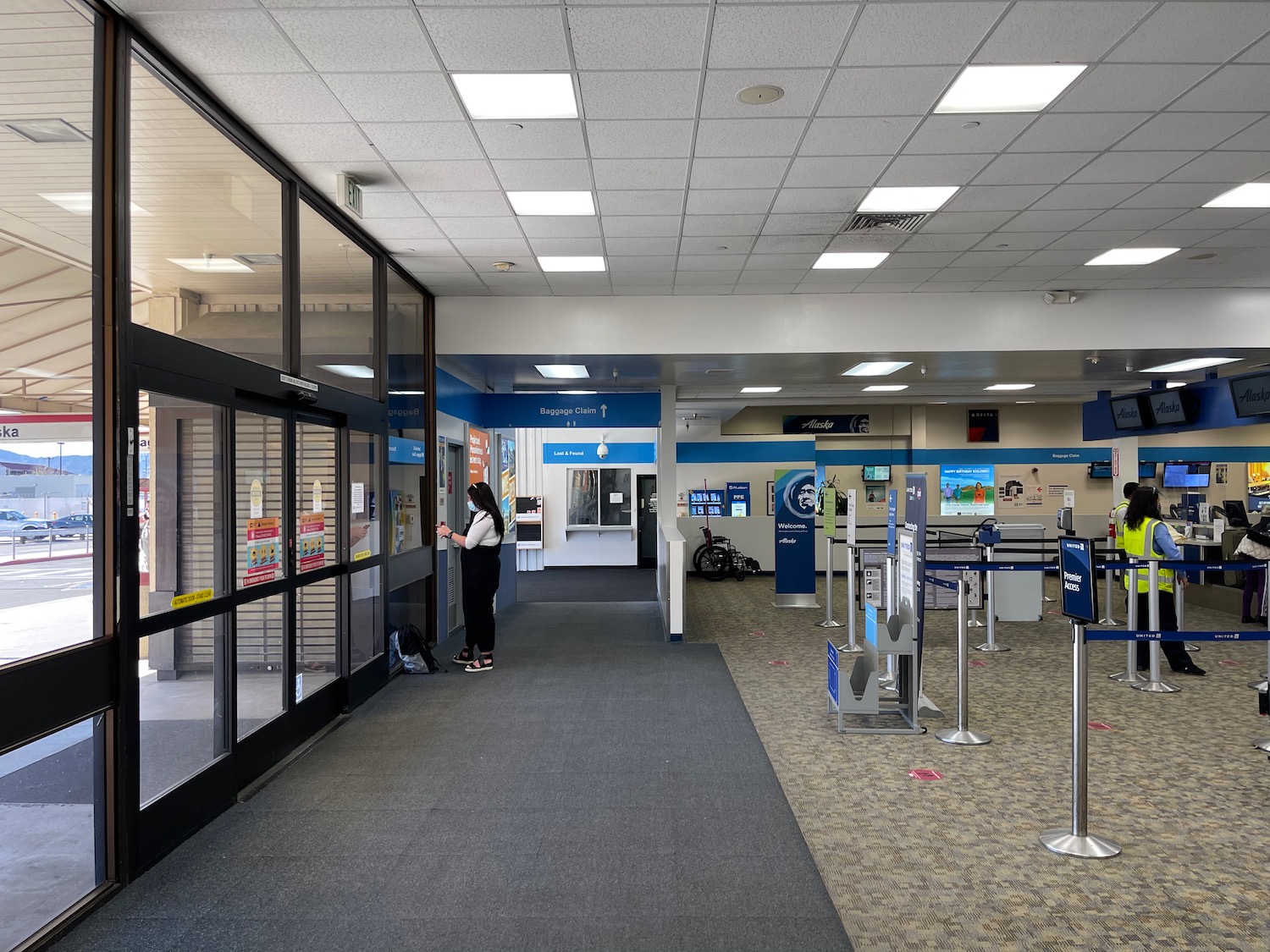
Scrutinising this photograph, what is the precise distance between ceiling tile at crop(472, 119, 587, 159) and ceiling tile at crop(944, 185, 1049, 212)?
7.73ft

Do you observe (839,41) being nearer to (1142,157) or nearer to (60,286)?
(1142,157)

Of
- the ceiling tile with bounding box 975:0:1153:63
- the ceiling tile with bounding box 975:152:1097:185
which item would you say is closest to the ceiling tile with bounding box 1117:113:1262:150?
the ceiling tile with bounding box 975:152:1097:185

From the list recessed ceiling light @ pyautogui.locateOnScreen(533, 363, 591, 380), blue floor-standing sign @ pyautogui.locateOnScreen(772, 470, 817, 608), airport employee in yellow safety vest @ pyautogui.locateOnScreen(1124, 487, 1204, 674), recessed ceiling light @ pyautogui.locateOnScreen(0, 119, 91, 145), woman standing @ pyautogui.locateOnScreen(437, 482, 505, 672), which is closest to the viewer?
recessed ceiling light @ pyautogui.locateOnScreen(0, 119, 91, 145)

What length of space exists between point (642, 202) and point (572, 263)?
58.8 inches

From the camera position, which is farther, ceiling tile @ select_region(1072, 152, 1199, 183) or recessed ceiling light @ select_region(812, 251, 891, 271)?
recessed ceiling light @ select_region(812, 251, 891, 271)

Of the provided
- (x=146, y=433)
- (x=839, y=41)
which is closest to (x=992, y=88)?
(x=839, y=41)

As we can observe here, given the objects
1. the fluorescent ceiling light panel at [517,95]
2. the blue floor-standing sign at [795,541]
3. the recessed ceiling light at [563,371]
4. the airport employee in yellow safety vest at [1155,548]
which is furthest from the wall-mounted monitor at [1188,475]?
the fluorescent ceiling light panel at [517,95]

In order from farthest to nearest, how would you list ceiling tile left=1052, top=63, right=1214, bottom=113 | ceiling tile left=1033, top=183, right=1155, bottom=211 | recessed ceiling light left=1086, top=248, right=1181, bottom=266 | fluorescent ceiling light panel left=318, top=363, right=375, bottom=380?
recessed ceiling light left=1086, top=248, right=1181, bottom=266, fluorescent ceiling light panel left=318, top=363, right=375, bottom=380, ceiling tile left=1033, top=183, right=1155, bottom=211, ceiling tile left=1052, top=63, right=1214, bottom=113

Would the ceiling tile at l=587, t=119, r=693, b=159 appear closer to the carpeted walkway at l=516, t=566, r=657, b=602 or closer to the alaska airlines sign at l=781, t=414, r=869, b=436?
the carpeted walkway at l=516, t=566, r=657, b=602

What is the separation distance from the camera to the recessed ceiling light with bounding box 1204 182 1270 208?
504 centimetres

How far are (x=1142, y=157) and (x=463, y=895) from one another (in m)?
4.81

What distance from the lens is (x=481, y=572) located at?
6832mm

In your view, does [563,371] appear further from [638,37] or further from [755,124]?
[638,37]

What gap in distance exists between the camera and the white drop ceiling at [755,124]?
3.23 m
